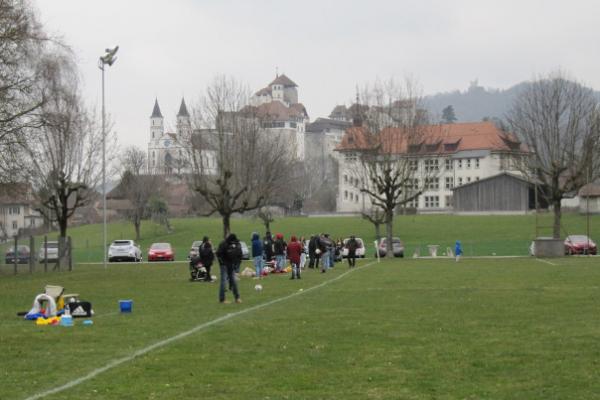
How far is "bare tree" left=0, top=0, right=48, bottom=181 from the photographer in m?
34.5

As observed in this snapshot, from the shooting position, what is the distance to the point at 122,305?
842 inches

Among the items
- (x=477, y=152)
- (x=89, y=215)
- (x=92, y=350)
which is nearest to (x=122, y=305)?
(x=92, y=350)

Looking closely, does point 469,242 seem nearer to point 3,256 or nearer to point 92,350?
point 3,256

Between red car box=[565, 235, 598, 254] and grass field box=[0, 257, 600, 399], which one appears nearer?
grass field box=[0, 257, 600, 399]

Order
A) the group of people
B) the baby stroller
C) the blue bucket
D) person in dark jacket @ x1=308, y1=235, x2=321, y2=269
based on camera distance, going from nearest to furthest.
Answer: the blue bucket
the group of people
the baby stroller
person in dark jacket @ x1=308, y1=235, x2=321, y2=269

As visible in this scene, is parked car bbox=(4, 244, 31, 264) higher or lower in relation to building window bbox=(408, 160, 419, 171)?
lower

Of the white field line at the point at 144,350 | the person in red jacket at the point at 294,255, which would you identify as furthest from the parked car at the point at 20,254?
the white field line at the point at 144,350

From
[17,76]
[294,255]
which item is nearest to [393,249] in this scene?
[294,255]

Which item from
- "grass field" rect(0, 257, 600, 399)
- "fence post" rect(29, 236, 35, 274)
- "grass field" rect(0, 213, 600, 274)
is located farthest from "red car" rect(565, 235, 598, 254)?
"grass field" rect(0, 257, 600, 399)

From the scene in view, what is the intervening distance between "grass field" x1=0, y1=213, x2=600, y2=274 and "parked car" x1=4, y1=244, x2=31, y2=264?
20.8 metres

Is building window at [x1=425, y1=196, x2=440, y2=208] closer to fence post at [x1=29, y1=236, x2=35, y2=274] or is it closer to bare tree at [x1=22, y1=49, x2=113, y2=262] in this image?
bare tree at [x1=22, y1=49, x2=113, y2=262]

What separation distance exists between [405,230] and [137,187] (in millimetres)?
29763

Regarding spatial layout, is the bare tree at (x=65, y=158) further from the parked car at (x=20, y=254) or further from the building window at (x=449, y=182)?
the building window at (x=449, y=182)

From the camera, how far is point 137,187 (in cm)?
10619
